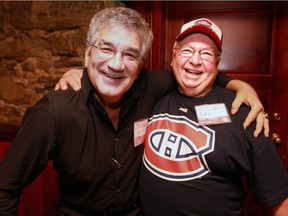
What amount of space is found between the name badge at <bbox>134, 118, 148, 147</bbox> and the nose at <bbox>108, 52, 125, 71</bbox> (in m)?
0.29

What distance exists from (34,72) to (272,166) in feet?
5.97

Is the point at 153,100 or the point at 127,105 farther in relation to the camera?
the point at 153,100

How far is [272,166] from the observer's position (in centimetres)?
107

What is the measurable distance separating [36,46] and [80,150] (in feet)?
4.41

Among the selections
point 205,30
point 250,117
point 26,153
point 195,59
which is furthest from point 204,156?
point 26,153

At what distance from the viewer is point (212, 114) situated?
1159 mm

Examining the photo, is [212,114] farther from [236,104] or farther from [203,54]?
[203,54]

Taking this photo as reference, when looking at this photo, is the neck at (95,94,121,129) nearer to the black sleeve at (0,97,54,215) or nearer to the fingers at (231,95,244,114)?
the black sleeve at (0,97,54,215)

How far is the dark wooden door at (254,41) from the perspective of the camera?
6.23ft

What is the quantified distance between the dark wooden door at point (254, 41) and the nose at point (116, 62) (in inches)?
42.3

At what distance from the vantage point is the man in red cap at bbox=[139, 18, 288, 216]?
1.09 metres

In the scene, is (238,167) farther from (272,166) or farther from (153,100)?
(153,100)

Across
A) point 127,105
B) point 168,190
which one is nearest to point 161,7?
point 127,105

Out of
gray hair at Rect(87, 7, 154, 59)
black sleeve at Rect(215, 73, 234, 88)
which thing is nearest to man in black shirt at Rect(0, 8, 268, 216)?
gray hair at Rect(87, 7, 154, 59)
